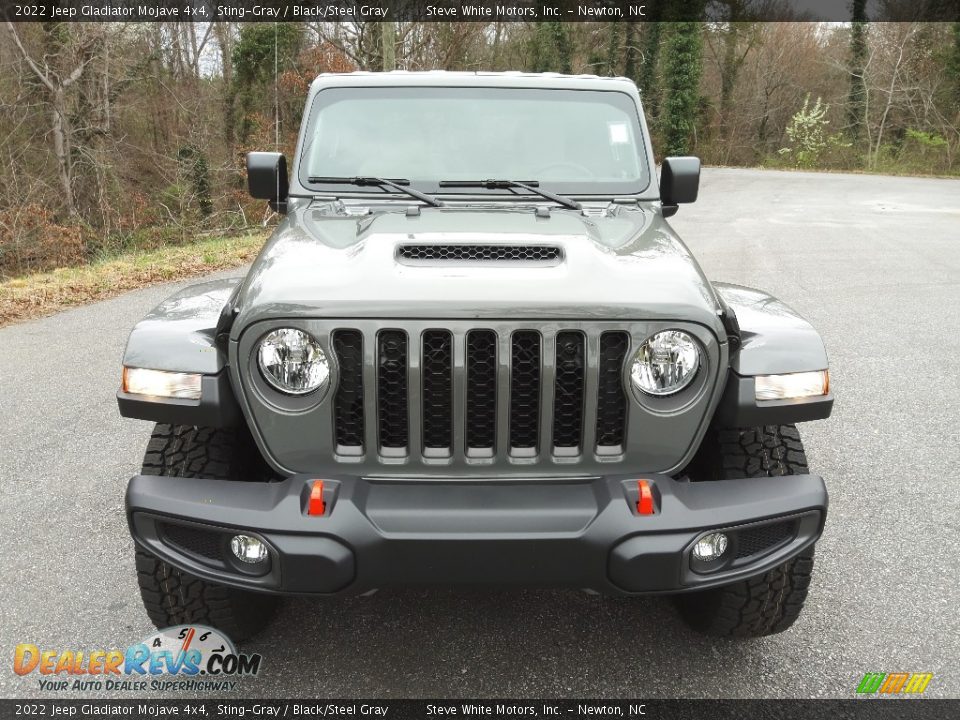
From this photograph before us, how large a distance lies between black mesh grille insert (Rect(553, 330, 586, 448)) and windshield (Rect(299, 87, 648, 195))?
4.05ft

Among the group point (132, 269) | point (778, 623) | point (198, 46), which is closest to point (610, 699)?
point (778, 623)

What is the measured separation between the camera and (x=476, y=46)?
2906 cm

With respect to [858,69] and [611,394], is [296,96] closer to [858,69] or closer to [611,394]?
[858,69]

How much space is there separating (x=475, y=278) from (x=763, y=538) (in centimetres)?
109

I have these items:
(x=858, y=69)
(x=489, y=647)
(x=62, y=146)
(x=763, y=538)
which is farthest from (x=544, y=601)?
(x=858, y=69)

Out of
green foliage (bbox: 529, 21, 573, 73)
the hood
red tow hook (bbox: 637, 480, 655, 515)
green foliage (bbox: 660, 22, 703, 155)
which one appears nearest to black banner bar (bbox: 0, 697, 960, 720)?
red tow hook (bbox: 637, 480, 655, 515)

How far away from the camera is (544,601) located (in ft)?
9.63

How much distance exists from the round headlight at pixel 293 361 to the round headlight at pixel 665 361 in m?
0.85

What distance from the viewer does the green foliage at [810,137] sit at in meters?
35.4

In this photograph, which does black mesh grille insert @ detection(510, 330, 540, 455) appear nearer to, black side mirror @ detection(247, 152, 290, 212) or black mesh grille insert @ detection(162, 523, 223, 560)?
black mesh grille insert @ detection(162, 523, 223, 560)

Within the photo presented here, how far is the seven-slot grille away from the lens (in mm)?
2104

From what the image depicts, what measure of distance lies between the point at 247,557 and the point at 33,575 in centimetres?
145

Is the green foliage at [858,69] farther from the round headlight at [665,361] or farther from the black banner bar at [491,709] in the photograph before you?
the round headlight at [665,361]

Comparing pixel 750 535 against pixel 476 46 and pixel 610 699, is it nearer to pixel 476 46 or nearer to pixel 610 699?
pixel 610 699
